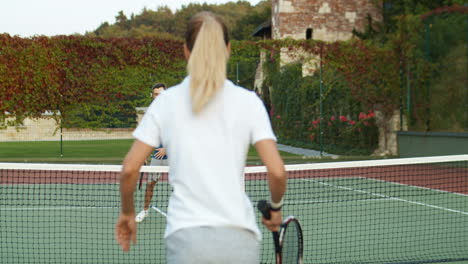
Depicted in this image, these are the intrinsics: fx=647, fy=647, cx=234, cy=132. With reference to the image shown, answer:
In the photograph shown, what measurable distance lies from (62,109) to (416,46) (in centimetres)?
914

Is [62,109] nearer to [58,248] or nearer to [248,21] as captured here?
[58,248]

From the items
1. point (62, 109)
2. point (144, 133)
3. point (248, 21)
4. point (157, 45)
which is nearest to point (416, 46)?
point (157, 45)

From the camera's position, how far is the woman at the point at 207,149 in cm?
201

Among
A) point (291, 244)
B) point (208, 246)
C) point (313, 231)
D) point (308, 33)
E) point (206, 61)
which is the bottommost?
point (313, 231)

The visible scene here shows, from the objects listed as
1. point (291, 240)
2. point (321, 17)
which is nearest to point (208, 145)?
point (291, 240)

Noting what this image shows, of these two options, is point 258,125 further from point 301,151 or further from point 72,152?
point 301,151

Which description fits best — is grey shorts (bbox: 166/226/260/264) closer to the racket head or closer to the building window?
the racket head

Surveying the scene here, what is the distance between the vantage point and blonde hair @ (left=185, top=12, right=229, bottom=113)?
1978 millimetres

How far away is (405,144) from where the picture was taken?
1652cm

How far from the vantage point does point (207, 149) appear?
79.3 inches

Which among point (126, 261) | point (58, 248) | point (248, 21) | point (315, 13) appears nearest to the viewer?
point (126, 261)

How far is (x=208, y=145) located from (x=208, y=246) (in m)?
0.31

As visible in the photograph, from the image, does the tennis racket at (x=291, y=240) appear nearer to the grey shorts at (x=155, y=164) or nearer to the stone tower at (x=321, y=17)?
the grey shorts at (x=155, y=164)

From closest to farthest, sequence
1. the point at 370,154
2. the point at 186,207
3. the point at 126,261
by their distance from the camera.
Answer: the point at 186,207
the point at 126,261
the point at 370,154
